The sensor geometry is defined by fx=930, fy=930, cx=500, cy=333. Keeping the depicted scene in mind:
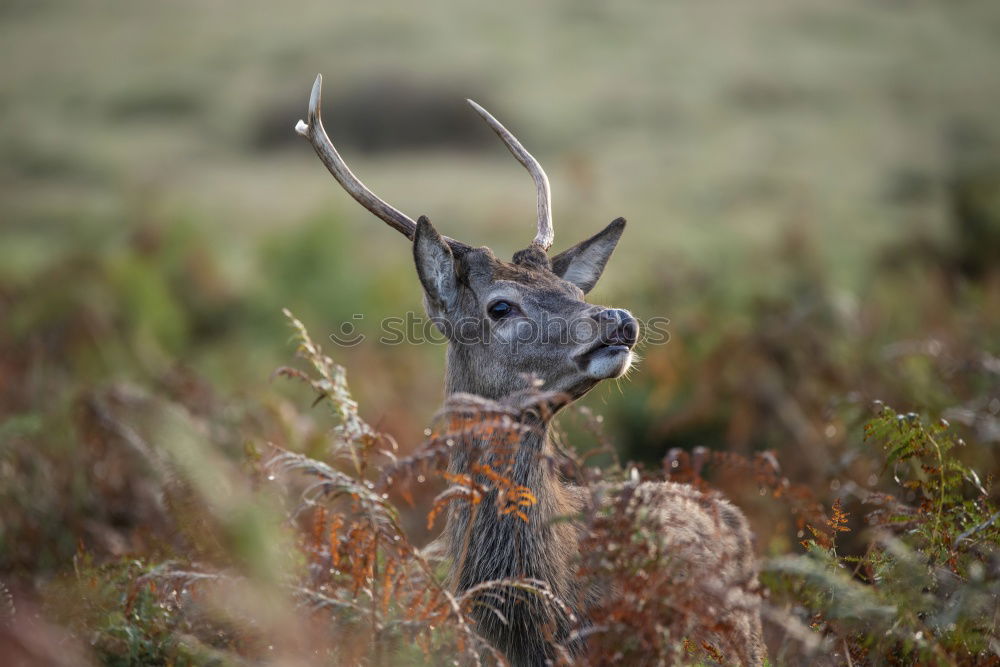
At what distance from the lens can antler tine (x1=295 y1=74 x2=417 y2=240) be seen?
16.7 feet

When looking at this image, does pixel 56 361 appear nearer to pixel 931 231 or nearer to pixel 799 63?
pixel 931 231

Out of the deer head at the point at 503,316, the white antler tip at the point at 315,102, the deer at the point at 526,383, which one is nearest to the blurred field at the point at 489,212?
the deer at the point at 526,383

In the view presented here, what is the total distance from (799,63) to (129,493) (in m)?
31.0

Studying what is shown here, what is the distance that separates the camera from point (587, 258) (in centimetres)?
580

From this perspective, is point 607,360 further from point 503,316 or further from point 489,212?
point 489,212

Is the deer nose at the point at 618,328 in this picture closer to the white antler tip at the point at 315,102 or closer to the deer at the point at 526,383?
the deer at the point at 526,383

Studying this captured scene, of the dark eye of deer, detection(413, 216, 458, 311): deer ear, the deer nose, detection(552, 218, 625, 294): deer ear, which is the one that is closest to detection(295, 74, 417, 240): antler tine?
detection(413, 216, 458, 311): deer ear

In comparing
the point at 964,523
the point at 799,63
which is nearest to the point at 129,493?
the point at 964,523

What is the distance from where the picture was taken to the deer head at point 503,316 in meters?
4.70

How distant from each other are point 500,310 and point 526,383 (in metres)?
0.51

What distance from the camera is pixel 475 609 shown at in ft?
14.6

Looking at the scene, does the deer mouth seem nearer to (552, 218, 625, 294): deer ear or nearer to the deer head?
the deer head

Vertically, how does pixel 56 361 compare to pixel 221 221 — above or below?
above

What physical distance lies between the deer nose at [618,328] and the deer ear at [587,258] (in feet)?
3.75
